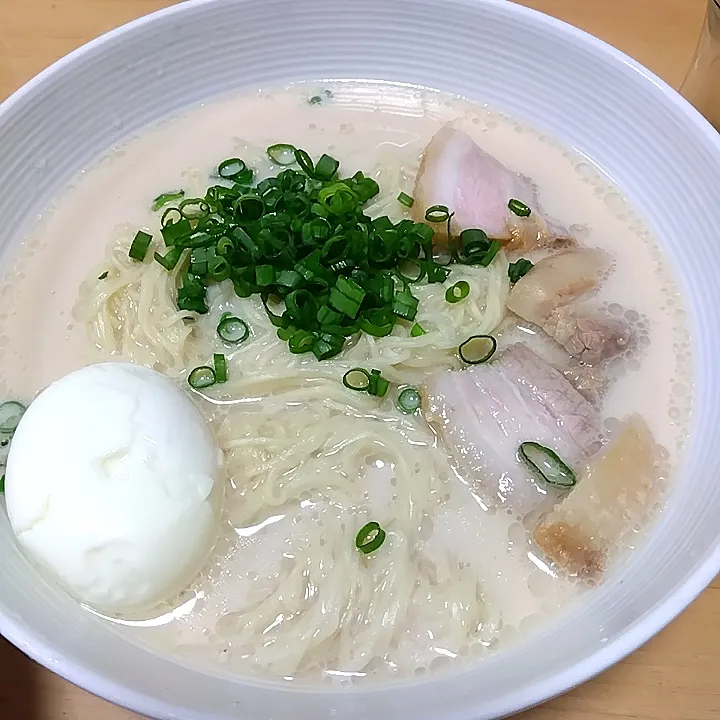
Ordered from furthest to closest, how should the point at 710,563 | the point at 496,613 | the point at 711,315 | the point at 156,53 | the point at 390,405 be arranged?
the point at 156,53 → the point at 711,315 → the point at 390,405 → the point at 496,613 → the point at 710,563

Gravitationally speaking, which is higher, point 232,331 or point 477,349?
point 477,349

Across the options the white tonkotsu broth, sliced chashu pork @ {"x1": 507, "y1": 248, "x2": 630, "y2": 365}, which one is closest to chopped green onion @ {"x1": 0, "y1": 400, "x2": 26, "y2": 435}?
the white tonkotsu broth

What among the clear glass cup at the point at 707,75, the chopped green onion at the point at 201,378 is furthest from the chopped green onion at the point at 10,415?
the clear glass cup at the point at 707,75

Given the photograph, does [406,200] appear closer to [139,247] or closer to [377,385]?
[377,385]

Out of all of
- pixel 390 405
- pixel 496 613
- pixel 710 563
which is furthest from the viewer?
pixel 390 405

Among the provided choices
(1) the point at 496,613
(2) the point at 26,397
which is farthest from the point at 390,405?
(2) the point at 26,397

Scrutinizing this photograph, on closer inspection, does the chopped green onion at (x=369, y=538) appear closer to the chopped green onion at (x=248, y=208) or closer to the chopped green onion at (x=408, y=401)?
the chopped green onion at (x=408, y=401)

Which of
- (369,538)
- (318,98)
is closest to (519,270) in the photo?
(369,538)

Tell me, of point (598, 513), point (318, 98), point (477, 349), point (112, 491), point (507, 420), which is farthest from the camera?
point (318, 98)

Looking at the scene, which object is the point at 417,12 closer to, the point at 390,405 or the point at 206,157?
the point at 206,157
